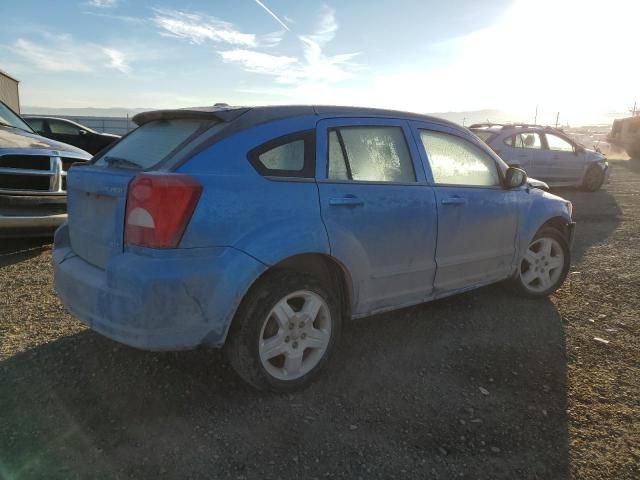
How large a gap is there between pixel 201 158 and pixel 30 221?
12.2 ft

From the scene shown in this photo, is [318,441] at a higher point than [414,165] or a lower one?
lower

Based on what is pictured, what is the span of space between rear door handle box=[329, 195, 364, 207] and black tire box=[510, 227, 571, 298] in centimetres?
211

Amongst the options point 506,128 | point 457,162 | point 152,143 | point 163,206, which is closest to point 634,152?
point 506,128

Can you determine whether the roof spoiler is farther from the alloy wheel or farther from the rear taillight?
the alloy wheel

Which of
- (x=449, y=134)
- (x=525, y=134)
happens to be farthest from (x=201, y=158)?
(x=525, y=134)

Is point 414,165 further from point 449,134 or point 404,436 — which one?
point 404,436

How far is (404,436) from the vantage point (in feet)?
8.85

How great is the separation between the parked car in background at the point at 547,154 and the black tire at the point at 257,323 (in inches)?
368

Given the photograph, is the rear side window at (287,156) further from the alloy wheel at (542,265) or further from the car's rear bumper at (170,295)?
the alloy wheel at (542,265)

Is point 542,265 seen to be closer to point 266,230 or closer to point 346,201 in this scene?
point 346,201

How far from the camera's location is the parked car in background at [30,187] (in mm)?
5426

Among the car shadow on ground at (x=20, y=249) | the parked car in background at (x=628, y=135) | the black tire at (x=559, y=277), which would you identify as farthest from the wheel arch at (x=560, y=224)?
the parked car in background at (x=628, y=135)

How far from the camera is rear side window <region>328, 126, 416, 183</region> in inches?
127

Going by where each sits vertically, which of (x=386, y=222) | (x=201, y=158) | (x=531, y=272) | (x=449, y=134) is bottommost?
(x=531, y=272)
